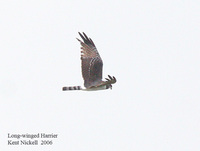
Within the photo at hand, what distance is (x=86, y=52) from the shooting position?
777 inches

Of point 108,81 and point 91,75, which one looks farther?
point 91,75

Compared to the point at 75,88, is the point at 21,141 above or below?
below

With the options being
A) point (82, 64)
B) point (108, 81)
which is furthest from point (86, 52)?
point (108, 81)

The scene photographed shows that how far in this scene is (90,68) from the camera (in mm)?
19469

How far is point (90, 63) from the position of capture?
64.1ft

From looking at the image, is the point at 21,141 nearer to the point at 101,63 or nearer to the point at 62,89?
the point at 62,89

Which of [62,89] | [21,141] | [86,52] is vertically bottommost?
[21,141]

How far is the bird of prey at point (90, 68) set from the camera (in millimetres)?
19375

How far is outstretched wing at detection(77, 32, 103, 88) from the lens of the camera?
19.4m

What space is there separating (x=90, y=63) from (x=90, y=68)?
7.0 inches

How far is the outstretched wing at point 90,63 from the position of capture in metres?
19.4

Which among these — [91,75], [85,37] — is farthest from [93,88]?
[85,37]

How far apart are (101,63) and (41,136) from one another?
312cm

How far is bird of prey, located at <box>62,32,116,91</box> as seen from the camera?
19.4 metres
